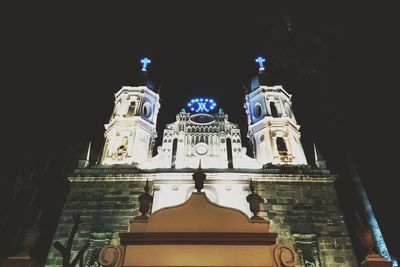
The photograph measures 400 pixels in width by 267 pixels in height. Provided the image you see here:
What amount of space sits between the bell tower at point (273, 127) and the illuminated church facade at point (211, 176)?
64mm

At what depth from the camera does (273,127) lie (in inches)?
818

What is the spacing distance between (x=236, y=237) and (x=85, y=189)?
12988 millimetres

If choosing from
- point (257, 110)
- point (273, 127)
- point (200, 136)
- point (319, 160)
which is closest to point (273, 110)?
point (257, 110)

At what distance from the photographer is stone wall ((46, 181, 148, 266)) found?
16109 millimetres

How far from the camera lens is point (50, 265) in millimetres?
15398

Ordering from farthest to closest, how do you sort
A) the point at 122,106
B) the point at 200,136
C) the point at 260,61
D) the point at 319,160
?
the point at 260,61 < the point at 122,106 < the point at 200,136 < the point at 319,160

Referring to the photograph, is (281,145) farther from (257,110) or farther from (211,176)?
(211,176)

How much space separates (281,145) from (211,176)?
525 cm

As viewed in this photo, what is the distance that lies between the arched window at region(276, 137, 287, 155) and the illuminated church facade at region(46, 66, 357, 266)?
0.19 feet

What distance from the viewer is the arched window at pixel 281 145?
66.0ft

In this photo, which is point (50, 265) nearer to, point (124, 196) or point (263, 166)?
point (124, 196)

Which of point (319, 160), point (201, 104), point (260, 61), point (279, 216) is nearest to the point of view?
point (279, 216)

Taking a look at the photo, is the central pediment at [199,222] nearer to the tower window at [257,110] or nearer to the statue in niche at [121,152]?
the statue in niche at [121,152]

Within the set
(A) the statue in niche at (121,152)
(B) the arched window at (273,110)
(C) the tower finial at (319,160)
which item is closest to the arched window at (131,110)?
(A) the statue in niche at (121,152)
